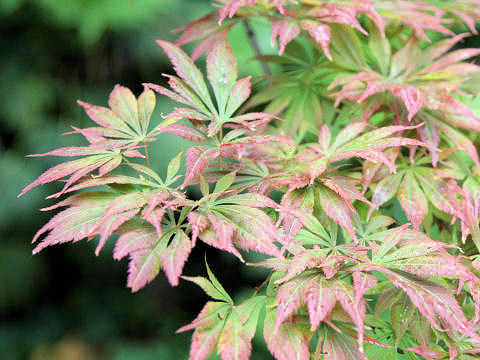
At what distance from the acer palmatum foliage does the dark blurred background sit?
0.83 meters

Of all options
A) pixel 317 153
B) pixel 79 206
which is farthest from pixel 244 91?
pixel 79 206

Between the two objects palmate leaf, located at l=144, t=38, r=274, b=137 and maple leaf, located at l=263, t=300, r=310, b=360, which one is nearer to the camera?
maple leaf, located at l=263, t=300, r=310, b=360

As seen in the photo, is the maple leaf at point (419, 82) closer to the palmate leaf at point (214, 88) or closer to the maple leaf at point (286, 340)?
the palmate leaf at point (214, 88)

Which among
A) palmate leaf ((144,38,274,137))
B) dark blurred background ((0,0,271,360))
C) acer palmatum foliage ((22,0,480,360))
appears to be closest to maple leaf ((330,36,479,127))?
acer palmatum foliage ((22,0,480,360))

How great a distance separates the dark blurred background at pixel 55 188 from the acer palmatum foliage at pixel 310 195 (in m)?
0.83

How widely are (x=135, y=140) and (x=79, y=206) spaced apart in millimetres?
125

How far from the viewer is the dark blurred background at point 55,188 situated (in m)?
1.63

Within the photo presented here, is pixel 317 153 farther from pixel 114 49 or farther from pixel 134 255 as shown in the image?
pixel 114 49

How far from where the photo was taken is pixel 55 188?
1628 millimetres

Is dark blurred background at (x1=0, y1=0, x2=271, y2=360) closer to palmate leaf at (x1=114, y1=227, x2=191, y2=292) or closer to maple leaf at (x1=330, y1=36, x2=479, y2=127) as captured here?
maple leaf at (x1=330, y1=36, x2=479, y2=127)

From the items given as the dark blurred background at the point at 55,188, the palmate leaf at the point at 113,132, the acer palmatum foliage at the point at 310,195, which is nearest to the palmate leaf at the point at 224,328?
the acer palmatum foliage at the point at 310,195

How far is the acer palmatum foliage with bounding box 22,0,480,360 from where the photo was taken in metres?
0.43

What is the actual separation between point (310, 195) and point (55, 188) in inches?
54.0

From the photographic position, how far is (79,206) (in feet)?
1.57
